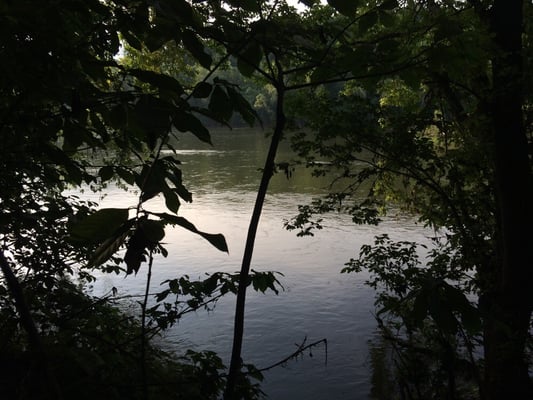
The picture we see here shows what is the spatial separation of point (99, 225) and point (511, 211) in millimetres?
6197

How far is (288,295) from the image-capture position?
40.6ft

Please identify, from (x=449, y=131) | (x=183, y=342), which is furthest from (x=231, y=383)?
(x=183, y=342)

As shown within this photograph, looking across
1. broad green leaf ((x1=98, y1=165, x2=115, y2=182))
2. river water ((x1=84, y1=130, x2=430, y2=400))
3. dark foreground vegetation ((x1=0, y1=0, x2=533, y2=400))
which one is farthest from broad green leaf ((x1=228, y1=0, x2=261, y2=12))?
river water ((x1=84, y1=130, x2=430, y2=400))

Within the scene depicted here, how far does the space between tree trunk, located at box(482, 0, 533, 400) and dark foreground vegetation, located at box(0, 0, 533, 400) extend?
2 cm

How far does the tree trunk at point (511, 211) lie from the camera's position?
18.3ft

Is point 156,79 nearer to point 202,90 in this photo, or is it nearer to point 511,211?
point 202,90

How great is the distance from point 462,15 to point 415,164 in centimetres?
206

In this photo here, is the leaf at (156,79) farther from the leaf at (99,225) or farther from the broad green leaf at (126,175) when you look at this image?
the broad green leaf at (126,175)

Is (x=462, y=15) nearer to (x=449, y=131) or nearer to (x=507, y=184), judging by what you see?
(x=449, y=131)

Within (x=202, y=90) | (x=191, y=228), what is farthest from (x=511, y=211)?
(x=191, y=228)

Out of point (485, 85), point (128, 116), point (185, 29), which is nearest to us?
point (185, 29)

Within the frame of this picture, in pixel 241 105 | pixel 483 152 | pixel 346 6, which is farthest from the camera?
pixel 483 152

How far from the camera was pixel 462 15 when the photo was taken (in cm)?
568

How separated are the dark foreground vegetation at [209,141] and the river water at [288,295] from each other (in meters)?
1.02
